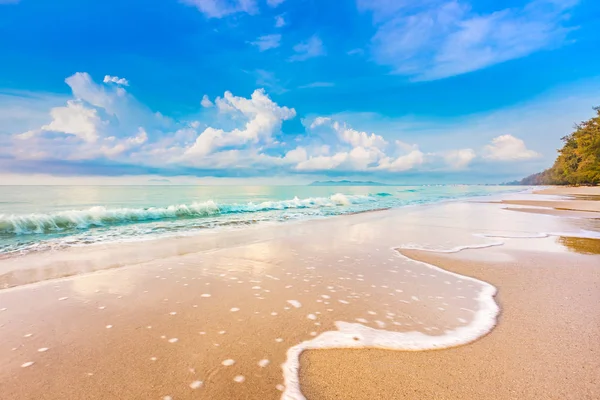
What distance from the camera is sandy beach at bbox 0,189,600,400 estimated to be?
2486 mm

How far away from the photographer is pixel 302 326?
360cm

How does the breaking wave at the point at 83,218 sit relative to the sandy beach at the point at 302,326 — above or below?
above

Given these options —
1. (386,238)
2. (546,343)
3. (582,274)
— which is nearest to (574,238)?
(582,274)

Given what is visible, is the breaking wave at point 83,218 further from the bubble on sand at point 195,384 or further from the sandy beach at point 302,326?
the bubble on sand at point 195,384

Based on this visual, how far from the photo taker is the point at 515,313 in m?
3.86

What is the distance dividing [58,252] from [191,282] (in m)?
5.73

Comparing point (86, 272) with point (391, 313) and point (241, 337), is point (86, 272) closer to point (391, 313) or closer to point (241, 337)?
point (241, 337)

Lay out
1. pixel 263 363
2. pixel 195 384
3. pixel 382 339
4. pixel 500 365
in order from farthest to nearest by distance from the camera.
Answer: pixel 382 339 → pixel 263 363 → pixel 500 365 → pixel 195 384

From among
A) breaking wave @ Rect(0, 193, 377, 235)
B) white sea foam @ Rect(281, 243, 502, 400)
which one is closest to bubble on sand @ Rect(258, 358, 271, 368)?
white sea foam @ Rect(281, 243, 502, 400)

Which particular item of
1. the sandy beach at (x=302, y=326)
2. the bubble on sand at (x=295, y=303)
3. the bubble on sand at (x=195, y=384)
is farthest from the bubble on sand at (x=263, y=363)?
the bubble on sand at (x=295, y=303)

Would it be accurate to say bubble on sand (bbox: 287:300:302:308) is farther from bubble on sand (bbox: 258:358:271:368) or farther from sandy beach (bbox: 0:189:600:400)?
bubble on sand (bbox: 258:358:271:368)

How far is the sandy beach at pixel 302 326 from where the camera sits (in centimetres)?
249

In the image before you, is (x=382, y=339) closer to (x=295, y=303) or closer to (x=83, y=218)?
(x=295, y=303)

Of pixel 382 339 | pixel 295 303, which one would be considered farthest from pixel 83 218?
pixel 382 339
